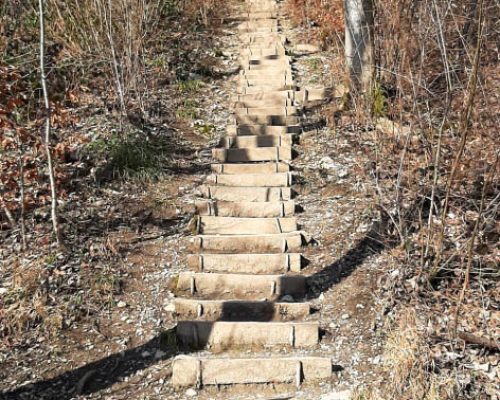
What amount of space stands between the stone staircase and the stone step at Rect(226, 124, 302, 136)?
0.01m

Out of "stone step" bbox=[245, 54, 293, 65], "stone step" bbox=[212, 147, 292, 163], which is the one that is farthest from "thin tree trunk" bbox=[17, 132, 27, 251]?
"stone step" bbox=[245, 54, 293, 65]

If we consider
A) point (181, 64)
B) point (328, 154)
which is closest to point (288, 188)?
point (328, 154)

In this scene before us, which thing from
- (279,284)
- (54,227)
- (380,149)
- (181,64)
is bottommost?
(279,284)

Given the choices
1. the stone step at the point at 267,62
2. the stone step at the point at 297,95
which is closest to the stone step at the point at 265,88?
the stone step at the point at 297,95

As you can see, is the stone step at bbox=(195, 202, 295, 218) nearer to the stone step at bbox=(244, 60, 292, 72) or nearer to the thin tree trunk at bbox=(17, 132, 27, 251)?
the thin tree trunk at bbox=(17, 132, 27, 251)

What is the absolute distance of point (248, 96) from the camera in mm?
8656

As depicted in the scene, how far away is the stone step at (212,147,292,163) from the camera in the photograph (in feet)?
24.3

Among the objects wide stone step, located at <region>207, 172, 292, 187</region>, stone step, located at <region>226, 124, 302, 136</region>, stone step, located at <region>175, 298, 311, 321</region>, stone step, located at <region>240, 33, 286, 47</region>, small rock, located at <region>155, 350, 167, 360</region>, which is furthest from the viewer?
stone step, located at <region>240, 33, 286, 47</region>

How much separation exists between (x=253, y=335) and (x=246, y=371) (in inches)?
15.2

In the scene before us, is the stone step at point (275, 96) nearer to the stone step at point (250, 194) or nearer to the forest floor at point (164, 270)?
the forest floor at point (164, 270)

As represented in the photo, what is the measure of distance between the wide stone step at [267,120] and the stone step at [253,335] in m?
3.80

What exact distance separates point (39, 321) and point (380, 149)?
4310 millimetres

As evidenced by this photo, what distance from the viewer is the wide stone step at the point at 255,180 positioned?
689cm

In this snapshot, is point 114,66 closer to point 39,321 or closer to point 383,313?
point 39,321
